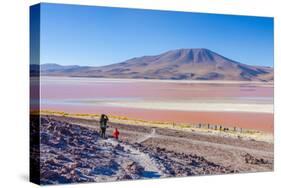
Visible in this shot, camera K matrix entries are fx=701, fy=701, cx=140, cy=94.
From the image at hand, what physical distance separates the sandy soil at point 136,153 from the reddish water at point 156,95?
21 centimetres

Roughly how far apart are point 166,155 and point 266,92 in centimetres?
220

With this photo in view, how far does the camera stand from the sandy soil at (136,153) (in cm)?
951

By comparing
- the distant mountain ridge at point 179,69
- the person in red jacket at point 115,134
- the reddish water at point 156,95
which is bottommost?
the person in red jacket at point 115,134

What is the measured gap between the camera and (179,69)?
10.8m

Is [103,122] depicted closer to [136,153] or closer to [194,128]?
[136,153]

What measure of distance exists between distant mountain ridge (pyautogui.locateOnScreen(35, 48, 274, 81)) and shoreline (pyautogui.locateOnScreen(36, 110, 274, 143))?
1.90 feet

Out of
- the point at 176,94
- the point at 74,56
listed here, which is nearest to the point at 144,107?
the point at 176,94

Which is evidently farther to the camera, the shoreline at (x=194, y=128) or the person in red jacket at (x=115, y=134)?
the person in red jacket at (x=115, y=134)

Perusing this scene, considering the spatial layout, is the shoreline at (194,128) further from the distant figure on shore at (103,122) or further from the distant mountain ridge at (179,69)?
the distant mountain ridge at (179,69)

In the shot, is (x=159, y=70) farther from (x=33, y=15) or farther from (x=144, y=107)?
(x=33, y=15)

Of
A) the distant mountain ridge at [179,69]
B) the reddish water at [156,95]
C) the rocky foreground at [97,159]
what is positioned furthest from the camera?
the distant mountain ridge at [179,69]

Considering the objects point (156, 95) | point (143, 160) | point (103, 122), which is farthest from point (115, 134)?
point (156, 95)

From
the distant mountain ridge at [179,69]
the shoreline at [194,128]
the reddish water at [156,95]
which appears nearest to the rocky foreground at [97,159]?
the shoreline at [194,128]

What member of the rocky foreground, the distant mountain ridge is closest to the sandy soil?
the rocky foreground
